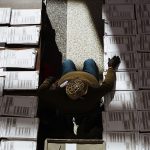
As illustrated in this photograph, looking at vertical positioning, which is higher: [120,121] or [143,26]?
[143,26]

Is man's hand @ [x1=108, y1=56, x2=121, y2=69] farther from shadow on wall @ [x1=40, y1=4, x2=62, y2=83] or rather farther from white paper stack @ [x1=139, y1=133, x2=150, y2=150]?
shadow on wall @ [x1=40, y1=4, x2=62, y2=83]

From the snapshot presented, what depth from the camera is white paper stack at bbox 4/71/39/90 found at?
3475 mm

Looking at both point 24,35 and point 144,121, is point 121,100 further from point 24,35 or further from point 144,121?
point 24,35

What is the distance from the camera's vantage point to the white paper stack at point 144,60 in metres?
3.54

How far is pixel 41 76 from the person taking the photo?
12.1 feet

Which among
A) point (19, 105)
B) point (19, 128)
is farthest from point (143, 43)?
point (19, 128)

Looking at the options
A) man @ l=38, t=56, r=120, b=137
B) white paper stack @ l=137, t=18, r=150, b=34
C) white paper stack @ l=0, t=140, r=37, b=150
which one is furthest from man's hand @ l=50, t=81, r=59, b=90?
white paper stack @ l=137, t=18, r=150, b=34

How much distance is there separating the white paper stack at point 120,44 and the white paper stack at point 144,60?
0.31 ft

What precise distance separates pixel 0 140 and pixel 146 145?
1.24 metres

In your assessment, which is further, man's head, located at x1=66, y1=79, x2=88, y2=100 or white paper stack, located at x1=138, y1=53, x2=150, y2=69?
white paper stack, located at x1=138, y1=53, x2=150, y2=69

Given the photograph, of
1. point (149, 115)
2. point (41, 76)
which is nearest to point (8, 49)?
point (41, 76)

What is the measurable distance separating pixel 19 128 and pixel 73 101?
541 mm

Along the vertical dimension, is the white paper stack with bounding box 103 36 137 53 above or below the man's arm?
above

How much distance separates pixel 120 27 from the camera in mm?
3709
